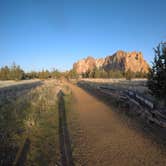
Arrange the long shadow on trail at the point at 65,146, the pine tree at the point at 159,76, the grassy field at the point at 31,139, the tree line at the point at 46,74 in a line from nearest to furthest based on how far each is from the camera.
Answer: the long shadow on trail at the point at 65,146
the grassy field at the point at 31,139
the pine tree at the point at 159,76
the tree line at the point at 46,74

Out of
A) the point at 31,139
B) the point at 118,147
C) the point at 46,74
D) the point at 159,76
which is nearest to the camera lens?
the point at 118,147

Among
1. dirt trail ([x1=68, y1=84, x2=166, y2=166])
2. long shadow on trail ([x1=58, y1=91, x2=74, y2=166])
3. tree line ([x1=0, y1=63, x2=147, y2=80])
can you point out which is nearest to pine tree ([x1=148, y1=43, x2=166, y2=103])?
dirt trail ([x1=68, y1=84, x2=166, y2=166])

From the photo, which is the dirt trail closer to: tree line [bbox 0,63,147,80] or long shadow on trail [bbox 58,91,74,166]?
long shadow on trail [bbox 58,91,74,166]

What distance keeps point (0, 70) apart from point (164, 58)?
94.0 meters

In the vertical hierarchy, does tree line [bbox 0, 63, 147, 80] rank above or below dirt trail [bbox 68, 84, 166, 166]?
above

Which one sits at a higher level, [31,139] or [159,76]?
[159,76]

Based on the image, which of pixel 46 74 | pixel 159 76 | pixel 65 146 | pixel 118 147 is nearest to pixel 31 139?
pixel 65 146

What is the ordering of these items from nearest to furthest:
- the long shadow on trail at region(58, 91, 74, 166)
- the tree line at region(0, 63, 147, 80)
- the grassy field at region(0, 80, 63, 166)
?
the long shadow on trail at region(58, 91, 74, 166) → the grassy field at region(0, 80, 63, 166) → the tree line at region(0, 63, 147, 80)

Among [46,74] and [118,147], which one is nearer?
[118,147]

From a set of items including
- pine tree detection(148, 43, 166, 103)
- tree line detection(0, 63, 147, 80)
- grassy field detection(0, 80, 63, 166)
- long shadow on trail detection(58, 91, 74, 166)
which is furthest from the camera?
tree line detection(0, 63, 147, 80)

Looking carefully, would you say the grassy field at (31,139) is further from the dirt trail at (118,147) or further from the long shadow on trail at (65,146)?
the dirt trail at (118,147)

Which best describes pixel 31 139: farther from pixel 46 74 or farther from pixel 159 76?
pixel 46 74

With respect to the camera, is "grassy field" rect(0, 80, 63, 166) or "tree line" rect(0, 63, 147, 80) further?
"tree line" rect(0, 63, 147, 80)

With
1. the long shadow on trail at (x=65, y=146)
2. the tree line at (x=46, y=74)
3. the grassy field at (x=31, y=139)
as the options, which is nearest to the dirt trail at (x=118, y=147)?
the long shadow on trail at (x=65, y=146)
